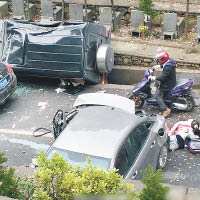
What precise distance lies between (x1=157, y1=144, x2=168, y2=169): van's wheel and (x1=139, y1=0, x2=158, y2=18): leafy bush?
634 cm

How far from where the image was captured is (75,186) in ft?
17.9

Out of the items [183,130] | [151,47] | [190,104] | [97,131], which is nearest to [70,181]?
[97,131]

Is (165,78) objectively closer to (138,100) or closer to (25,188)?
(138,100)

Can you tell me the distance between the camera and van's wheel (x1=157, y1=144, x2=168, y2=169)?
29.4 feet

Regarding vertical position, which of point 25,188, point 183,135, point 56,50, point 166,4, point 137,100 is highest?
point 166,4

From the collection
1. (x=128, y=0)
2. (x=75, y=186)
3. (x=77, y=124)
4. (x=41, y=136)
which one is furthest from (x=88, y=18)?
(x=75, y=186)

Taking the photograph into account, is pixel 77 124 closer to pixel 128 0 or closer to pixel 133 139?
pixel 133 139

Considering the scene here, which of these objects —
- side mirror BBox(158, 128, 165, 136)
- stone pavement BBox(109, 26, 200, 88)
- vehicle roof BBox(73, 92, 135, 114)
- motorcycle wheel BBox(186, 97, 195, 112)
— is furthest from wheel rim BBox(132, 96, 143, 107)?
side mirror BBox(158, 128, 165, 136)

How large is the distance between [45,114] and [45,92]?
1.26 m

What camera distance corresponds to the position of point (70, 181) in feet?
18.0

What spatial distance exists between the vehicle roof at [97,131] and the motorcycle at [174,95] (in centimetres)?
238

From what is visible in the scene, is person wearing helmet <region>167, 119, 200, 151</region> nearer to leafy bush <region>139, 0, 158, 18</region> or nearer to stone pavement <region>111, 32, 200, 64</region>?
stone pavement <region>111, 32, 200, 64</region>

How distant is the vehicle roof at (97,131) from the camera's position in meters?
7.89

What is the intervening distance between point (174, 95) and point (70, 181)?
6.04 metres
